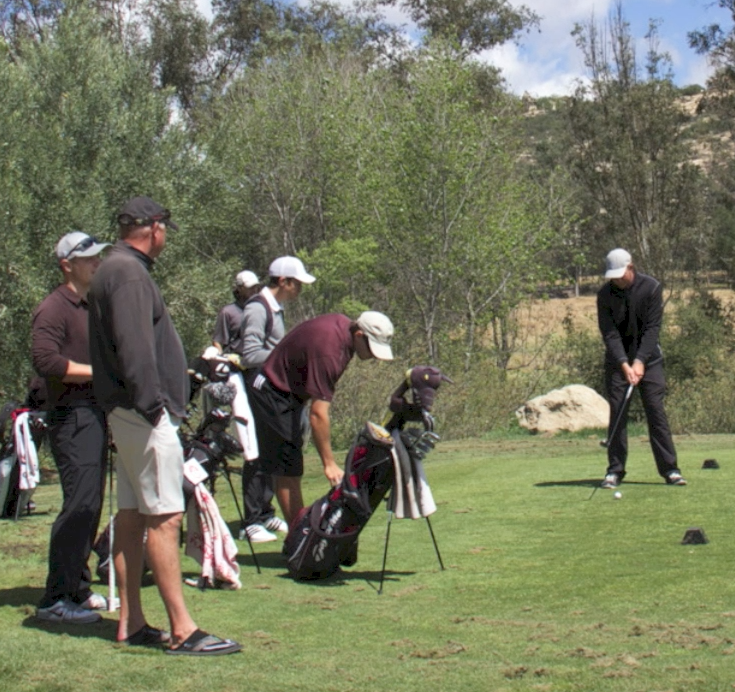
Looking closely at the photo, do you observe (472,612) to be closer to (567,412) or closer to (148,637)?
(148,637)

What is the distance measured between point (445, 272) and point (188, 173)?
317 inches

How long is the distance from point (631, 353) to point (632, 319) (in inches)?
13.4

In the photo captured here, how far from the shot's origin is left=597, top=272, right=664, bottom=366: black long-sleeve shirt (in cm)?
1112

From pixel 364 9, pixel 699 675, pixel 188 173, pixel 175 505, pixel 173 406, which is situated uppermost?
pixel 364 9

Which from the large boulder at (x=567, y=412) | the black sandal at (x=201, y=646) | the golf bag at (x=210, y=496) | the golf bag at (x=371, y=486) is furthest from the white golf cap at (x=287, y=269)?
the large boulder at (x=567, y=412)

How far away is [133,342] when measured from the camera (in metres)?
5.49

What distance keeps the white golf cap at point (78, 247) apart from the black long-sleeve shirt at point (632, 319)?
5517 mm

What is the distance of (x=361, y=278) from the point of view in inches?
1617

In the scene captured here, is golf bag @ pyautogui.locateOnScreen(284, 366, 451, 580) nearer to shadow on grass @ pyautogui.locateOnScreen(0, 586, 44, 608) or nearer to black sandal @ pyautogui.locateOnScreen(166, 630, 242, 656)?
shadow on grass @ pyautogui.locateOnScreen(0, 586, 44, 608)

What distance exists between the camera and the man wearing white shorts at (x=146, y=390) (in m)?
5.52

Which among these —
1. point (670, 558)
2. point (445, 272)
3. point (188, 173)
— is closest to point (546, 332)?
point (445, 272)

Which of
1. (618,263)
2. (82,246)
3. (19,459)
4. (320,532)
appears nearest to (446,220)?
(618,263)

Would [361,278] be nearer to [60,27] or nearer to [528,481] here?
[60,27]

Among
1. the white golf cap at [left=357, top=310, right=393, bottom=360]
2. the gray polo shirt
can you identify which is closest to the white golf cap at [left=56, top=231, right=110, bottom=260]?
the white golf cap at [left=357, top=310, right=393, bottom=360]
